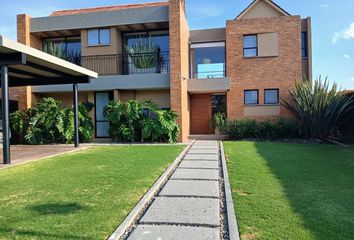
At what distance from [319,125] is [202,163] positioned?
9.16 m

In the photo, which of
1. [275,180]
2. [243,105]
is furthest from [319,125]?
[275,180]

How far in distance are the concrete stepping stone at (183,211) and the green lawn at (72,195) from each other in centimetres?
39

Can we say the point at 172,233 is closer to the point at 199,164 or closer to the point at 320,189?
the point at 320,189

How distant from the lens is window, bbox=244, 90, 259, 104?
19203 mm

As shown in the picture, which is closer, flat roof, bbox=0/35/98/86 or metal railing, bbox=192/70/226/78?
flat roof, bbox=0/35/98/86

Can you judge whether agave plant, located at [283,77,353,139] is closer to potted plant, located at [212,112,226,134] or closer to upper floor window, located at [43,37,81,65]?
potted plant, located at [212,112,226,134]

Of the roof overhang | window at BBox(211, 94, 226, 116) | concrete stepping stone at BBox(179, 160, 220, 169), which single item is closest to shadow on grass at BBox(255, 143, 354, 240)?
concrete stepping stone at BBox(179, 160, 220, 169)

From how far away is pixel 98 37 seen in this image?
17.7 meters

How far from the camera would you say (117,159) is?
394 inches

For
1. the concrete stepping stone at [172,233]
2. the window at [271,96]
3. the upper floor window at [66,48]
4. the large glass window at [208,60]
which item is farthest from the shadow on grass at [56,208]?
the large glass window at [208,60]

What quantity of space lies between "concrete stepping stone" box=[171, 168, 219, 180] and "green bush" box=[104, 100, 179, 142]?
6993 mm

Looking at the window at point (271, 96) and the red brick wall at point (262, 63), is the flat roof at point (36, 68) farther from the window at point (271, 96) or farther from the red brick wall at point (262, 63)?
the window at point (271, 96)

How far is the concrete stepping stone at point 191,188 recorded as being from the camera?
596 centimetres

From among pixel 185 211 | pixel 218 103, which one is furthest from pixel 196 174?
pixel 218 103
